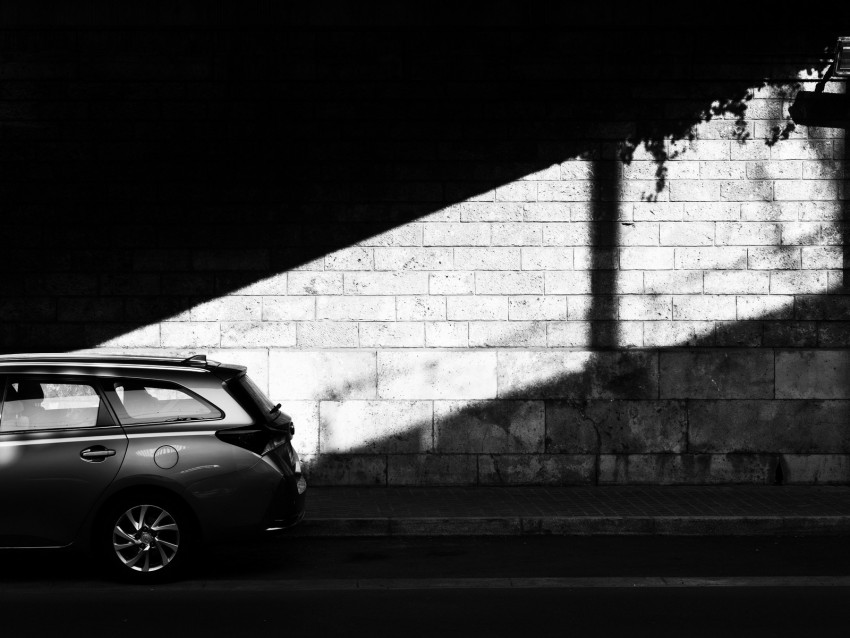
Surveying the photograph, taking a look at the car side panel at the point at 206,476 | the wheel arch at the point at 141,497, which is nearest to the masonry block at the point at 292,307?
the car side panel at the point at 206,476

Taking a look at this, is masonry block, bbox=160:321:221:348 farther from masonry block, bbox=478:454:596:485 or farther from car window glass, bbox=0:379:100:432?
car window glass, bbox=0:379:100:432

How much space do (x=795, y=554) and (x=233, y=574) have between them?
4250 mm

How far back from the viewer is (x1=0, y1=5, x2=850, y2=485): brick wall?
11.4m

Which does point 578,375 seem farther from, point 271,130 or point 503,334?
point 271,130

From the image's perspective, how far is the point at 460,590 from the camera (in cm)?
721

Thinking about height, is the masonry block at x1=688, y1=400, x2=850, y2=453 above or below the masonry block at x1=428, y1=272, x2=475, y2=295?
below

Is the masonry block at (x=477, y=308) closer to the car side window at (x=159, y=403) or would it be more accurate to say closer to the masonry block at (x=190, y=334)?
the masonry block at (x=190, y=334)

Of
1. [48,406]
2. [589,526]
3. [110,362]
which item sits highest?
[110,362]

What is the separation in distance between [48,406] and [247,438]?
1.35 m

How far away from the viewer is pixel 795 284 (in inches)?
456

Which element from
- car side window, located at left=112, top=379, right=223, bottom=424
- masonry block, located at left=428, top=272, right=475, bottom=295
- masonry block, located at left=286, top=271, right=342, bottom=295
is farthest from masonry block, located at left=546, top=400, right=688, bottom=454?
car side window, located at left=112, top=379, right=223, bottom=424

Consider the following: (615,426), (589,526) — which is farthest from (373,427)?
(589,526)

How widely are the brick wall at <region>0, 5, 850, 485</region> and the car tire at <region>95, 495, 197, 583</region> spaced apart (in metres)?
4.07

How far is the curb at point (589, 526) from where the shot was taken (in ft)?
30.1
